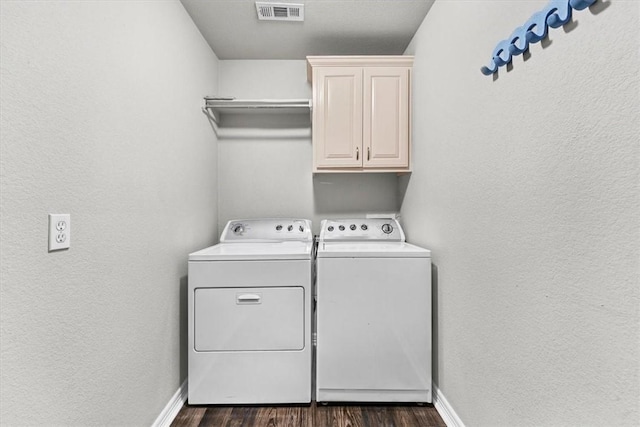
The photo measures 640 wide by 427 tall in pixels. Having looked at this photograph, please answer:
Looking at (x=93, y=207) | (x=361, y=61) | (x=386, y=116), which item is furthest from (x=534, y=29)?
(x=93, y=207)

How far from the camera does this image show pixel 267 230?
97.4 inches

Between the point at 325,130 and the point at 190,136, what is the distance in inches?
36.5

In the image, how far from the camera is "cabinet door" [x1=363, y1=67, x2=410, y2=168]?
2.28 meters

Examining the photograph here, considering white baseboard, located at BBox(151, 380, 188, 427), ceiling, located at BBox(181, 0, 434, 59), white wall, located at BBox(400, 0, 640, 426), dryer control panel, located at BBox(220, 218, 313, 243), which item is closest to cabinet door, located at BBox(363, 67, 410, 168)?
ceiling, located at BBox(181, 0, 434, 59)

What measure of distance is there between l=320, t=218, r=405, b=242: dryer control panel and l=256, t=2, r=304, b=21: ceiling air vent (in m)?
1.43

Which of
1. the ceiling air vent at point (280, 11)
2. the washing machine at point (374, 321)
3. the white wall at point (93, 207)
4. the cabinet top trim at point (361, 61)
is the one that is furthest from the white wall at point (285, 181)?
the washing machine at point (374, 321)

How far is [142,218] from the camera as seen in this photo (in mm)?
1464

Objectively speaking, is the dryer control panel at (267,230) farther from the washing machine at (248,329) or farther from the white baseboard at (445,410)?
the white baseboard at (445,410)

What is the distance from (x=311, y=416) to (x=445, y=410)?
2.42 ft

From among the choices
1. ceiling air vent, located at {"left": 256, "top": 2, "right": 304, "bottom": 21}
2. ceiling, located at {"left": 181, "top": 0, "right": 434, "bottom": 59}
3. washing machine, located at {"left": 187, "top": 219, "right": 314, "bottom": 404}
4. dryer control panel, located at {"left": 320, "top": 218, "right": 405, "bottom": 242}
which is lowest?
washing machine, located at {"left": 187, "top": 219, "right": 314, "bottom": 404}

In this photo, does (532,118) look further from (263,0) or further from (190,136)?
(190,136)

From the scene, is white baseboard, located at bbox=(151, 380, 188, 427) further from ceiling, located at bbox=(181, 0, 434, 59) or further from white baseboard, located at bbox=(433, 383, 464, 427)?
ceiling, located at bbox=(181, 0, 434, 59)

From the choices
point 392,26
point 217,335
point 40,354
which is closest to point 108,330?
point 40,354

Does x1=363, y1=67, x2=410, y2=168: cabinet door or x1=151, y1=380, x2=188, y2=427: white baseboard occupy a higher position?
x1=363, y1=67, x2=410, y2=168: cabinet door
